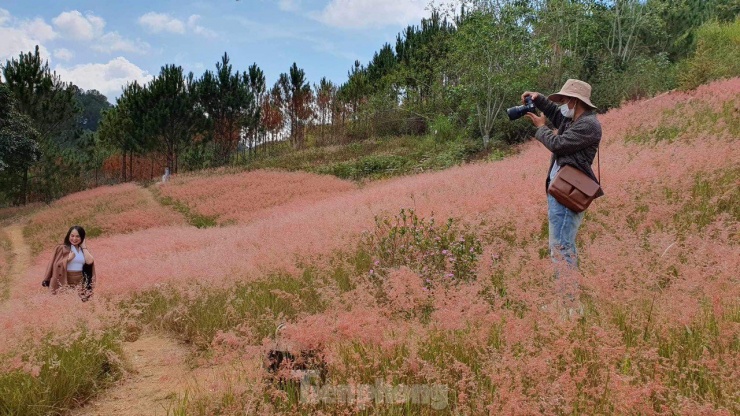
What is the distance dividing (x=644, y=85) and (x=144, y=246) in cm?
2098

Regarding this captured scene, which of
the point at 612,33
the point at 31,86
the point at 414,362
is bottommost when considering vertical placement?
the point at 414,362

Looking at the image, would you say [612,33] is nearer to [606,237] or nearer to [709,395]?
[606,237]

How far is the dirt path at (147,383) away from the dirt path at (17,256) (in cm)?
672

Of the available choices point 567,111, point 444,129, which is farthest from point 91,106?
point 567,111

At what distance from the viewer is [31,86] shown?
1051 inches

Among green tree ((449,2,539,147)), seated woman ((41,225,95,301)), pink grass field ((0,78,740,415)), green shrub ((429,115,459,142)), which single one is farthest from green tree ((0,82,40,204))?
green shrub ((429,115,459,142))

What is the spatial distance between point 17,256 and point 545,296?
17.3 m

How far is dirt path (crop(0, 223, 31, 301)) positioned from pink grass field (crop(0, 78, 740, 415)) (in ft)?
6.41

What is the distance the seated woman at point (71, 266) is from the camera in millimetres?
6223

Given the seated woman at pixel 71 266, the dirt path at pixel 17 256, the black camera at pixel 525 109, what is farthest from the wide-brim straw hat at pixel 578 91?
the dirt path at pixel 17 256

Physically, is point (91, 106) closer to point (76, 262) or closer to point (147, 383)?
point (76, 262)

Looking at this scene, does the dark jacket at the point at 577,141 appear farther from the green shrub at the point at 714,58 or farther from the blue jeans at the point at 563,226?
the green shrub at the point at 714,58

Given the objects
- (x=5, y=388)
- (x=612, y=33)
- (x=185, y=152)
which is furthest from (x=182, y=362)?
(x=185, y=152)

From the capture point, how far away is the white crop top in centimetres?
634
